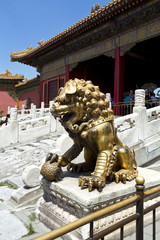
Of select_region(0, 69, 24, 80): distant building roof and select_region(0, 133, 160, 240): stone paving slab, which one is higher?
select_region(0, 69, 24, 80): distant building roof

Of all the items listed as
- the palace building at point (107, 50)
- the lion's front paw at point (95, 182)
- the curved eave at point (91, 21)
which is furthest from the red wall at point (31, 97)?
the lion's front paw at point (95, 182)

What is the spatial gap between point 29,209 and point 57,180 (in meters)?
0.99

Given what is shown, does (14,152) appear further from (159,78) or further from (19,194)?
(159,78)

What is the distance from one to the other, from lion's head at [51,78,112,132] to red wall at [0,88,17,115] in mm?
21303

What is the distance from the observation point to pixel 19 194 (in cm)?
325

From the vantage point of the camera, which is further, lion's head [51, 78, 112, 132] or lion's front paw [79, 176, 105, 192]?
lion's head [51, 78, 112, 132]

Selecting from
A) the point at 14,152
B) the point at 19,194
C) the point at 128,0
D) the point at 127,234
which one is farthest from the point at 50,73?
the point at 127,234

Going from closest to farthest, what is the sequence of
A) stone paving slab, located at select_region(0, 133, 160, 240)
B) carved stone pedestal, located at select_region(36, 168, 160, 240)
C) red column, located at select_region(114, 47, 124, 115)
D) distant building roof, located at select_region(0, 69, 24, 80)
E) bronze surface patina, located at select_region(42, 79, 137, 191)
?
carved stone pedestal, located at select_region(36, 168, 160, 240)
bronze surface patina, located at select_region(42, 79, 137, 191)
stone paving slab, located at select_region(0, 133, 160, 240)
red column, located at select_region(114, 47, 124, 115)
distant building roof, located at select_region(0, 69, 24, 80)

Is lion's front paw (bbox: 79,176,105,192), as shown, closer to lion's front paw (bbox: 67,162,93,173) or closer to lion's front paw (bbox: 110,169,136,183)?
lion's front paw (bbox: 110,169,136,183)

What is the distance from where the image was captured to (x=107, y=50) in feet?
34.8

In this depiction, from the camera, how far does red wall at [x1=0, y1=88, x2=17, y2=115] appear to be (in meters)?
22.1

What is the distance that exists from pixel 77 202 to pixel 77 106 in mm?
1019

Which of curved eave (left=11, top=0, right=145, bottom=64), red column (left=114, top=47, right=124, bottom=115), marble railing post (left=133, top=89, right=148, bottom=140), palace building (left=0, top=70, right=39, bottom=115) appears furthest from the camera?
palace building (left=0, top=70, right=39, bottom=115)

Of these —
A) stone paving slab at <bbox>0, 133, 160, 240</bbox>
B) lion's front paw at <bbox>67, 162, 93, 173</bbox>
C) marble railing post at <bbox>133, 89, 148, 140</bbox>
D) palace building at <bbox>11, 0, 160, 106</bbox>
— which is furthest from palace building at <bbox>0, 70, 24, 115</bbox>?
lion's front paw at <bbox>67, 162, 93, 173</bbox>
